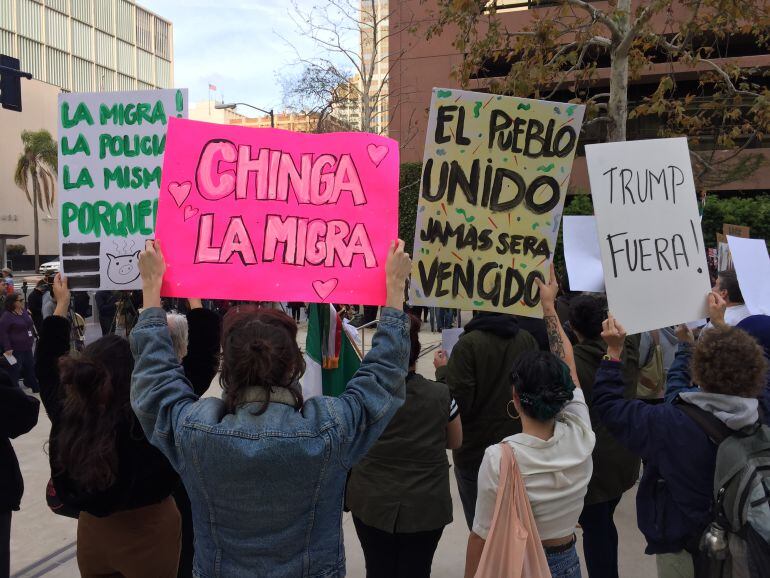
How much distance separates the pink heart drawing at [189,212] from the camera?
2.38 meters

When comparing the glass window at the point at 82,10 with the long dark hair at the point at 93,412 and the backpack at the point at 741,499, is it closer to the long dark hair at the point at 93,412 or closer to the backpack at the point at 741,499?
the long dark hair at the point at 93,412

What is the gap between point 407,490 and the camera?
281 centimetres

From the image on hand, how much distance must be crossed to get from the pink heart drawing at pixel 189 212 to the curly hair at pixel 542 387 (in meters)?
1.31

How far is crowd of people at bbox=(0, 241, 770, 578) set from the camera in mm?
1761

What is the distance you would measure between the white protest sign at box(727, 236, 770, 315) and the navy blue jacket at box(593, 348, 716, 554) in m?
1.41

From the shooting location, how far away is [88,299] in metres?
15.8

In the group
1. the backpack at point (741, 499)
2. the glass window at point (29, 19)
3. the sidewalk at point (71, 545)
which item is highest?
the glass window at point (29, 19)

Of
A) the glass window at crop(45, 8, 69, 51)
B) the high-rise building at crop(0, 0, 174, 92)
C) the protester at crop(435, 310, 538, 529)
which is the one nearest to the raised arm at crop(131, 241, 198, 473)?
the protester at crop(435, 310, 538, 529)

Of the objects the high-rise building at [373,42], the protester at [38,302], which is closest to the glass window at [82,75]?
the high-rise building at [373,42]

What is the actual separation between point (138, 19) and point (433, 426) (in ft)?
271

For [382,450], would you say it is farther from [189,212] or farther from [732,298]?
[732,298]

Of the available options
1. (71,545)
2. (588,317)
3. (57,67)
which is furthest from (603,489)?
(57,67)

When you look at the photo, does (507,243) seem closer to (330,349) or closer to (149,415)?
(330,349)

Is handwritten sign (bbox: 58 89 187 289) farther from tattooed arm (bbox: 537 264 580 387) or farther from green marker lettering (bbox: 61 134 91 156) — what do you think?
tattooed arm (bbox: 537 264 580 387)
